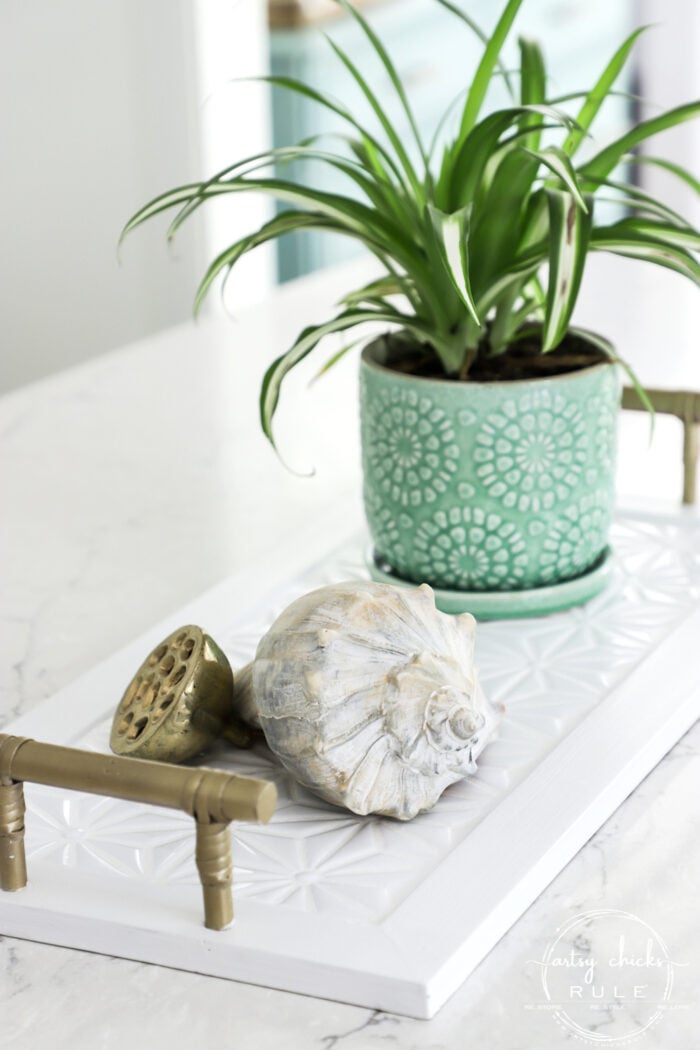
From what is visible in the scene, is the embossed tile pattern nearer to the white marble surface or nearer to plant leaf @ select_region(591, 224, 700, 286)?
the white marble surface

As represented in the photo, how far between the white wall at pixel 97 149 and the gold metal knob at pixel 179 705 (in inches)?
73.3

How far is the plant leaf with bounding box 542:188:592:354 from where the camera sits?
30.5 inches

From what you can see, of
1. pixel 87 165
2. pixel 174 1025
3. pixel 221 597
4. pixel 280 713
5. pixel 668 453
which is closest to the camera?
pixel 174 1025

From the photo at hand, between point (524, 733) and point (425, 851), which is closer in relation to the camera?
point (425, 851)

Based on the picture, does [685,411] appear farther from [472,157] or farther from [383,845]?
[383,845]

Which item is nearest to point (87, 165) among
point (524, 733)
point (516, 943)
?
point (524, 733)

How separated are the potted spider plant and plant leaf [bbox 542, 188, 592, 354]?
60 mm

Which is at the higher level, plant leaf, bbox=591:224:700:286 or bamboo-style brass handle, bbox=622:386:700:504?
plant leaf, bbox=591:224:700:286

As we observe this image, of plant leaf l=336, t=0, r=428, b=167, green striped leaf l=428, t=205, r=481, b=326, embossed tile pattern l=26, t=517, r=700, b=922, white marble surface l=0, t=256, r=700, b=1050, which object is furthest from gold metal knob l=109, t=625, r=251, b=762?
plant leaf l=336, t=0, r=428, b=167

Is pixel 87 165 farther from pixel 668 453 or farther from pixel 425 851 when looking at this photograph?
pixel 425 851

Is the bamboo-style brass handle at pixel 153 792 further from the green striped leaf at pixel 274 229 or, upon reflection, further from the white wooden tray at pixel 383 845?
the green striped leaf at pixel 274 229

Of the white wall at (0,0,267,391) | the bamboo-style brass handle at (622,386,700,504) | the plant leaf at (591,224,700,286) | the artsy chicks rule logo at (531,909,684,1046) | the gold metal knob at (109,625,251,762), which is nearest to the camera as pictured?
the artsy chicks rule logo at (531,909,684,1046)

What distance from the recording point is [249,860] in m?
0.68

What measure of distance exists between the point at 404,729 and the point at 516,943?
0.11 m
